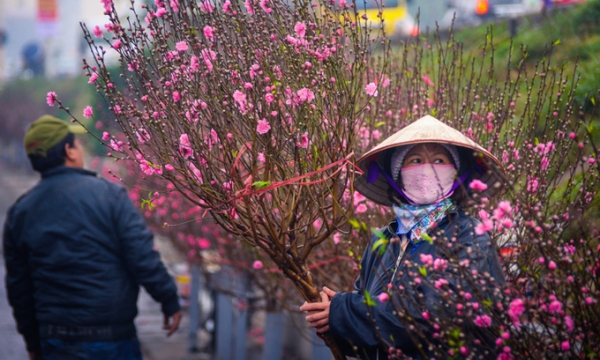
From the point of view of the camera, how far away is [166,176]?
3.06m

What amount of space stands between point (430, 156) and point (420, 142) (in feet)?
0.33

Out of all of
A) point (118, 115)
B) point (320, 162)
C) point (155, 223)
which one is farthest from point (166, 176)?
point (155, 223)

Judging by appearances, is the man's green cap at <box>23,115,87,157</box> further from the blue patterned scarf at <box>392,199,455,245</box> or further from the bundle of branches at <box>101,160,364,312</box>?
the blue patterned scarf at <box>392,199,455,245</box>

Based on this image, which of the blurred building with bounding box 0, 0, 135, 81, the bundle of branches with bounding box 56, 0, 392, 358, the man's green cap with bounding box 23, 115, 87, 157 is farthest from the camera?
the blurred building with bounding box 0, 0, 135, 81

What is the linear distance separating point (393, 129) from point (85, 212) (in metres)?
1.83

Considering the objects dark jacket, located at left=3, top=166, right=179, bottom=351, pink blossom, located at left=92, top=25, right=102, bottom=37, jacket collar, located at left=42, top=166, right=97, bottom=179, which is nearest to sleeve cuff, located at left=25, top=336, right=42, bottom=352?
dark jacket, located at left=3, top=166, right=179, bottom=351

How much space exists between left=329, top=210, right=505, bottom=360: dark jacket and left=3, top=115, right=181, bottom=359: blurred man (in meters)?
1.95

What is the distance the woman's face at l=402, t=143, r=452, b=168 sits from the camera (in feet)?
9.61

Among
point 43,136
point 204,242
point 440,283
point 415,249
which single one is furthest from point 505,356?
point 204,242

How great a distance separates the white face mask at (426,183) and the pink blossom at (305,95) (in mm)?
449

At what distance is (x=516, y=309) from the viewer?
7.24ft

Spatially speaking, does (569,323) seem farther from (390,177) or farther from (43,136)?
(43,136)

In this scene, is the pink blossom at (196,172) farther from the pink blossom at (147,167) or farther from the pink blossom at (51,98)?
the pink blossom at (51,98)

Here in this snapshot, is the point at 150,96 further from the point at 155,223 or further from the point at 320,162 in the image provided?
the point at 155,223
